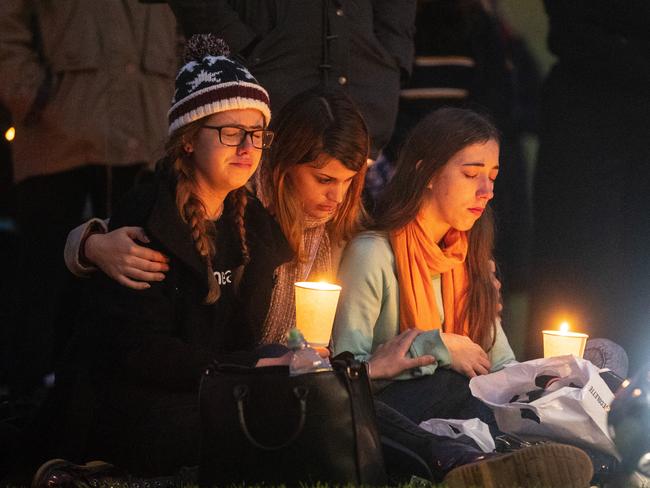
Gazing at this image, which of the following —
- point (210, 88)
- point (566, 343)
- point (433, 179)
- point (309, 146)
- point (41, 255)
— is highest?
point (210, 88)

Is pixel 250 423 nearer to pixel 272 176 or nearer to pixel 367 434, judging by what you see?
pixel 367 434

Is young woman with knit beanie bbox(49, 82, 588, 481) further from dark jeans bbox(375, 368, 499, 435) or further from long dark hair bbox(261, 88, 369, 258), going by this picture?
dark jeans bbox(375, 368, 499, 435)

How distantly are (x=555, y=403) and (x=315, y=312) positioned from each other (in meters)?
0.83

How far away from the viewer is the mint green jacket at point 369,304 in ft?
16.5

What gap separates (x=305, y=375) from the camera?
3785mm

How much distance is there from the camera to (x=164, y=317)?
4.44 metres

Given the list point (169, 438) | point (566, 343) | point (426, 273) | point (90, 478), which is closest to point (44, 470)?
point (90, 478)

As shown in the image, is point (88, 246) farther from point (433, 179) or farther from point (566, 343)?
point (566, 343)

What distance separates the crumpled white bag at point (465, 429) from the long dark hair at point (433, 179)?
724mm

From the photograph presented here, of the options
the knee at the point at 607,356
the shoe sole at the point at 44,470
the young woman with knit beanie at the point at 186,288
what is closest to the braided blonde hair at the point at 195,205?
the young woman with knit beanie at the point at 186,288

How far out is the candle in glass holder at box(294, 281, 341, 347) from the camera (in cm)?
443

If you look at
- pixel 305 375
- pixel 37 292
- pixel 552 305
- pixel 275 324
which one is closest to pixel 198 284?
pixel 275 324

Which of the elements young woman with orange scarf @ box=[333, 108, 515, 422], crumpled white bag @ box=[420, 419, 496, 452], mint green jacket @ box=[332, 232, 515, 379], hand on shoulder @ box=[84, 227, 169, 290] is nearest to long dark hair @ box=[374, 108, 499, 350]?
young woman with orange scarf @ box=[333, 108, 515, 422]

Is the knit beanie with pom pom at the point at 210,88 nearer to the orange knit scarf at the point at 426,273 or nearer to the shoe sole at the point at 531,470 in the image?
the orange knit scarf at the point at 426,273
